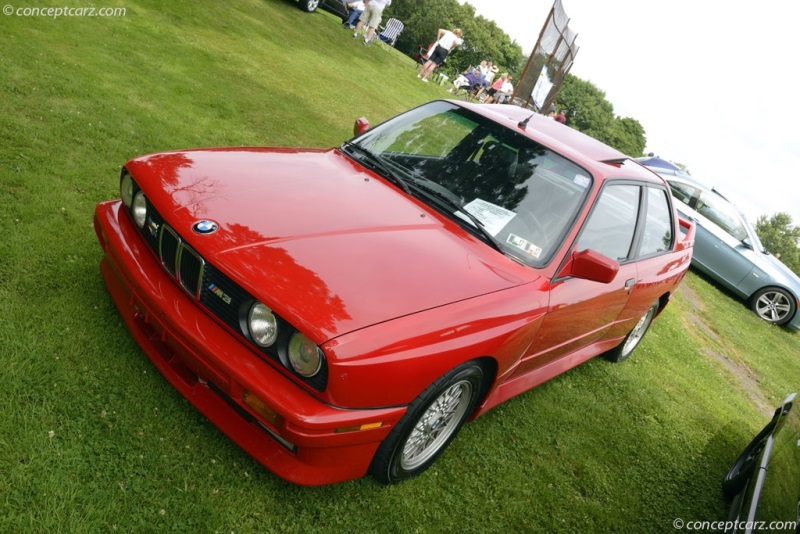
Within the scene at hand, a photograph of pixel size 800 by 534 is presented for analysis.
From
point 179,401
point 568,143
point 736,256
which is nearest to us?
point 179,401

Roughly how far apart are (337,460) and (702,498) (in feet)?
9.19

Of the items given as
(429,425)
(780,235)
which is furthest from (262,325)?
(780,235)

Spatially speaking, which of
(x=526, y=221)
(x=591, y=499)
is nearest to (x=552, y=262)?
(x=526, y=221)

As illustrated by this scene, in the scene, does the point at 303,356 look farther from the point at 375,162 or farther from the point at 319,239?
the point at 375,162

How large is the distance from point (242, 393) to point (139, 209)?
3.65 ft

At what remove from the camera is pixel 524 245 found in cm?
278

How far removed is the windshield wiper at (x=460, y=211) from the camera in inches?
107

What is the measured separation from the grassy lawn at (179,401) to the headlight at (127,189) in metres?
0.60

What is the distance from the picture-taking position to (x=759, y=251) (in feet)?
31.7

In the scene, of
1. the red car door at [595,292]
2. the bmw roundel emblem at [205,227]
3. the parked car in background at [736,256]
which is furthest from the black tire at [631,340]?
the parked car in background at [736,256]

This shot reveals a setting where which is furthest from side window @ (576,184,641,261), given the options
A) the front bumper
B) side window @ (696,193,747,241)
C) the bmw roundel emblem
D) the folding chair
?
the folding chair

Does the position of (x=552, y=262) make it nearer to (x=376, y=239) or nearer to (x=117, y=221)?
(x=376, y=239)

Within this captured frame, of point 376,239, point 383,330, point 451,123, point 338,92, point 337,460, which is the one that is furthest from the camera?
point 338,92

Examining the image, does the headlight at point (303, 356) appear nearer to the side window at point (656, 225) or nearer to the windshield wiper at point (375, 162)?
the windshield wiper at point (375, 162)
